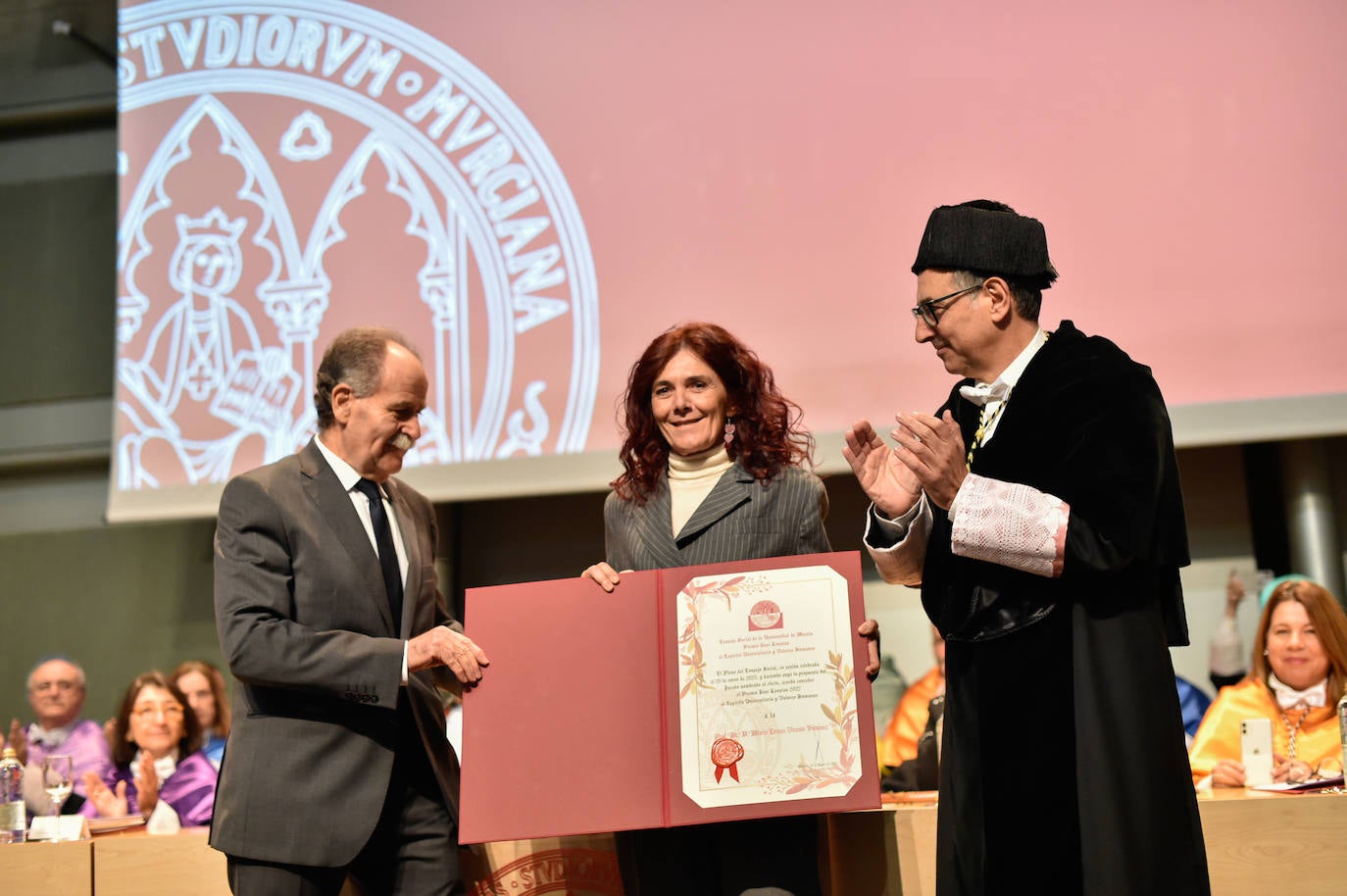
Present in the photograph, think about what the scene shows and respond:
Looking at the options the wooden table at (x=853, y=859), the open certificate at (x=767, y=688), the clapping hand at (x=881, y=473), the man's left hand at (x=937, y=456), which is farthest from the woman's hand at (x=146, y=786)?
the man's left hand at (x=937, y=456)

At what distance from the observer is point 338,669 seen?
217 centimetres

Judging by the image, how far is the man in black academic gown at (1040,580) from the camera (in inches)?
69.2

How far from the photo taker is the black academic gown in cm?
175

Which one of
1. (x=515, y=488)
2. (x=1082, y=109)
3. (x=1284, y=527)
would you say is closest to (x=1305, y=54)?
(x=1082, y=109)

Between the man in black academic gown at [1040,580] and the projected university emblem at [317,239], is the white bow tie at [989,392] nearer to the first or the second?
the man in black academic gown at [1040,580]

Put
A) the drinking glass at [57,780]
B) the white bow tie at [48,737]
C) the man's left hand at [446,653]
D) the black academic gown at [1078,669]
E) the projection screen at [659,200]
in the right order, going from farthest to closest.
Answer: the white bow tie at [48,737]
the projection screen at [659,200]
the drinking glass at [57,780]
the man's left hand at [446,653]
the black academic gown at [1078,669]

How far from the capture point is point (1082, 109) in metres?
4.37

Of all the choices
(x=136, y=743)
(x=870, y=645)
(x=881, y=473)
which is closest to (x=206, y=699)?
(x=136, y=743)

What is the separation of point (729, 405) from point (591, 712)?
0.70m

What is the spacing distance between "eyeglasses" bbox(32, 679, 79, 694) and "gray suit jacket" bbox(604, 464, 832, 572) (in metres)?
3.91

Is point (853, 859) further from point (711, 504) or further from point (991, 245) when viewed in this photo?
point (991, 245)

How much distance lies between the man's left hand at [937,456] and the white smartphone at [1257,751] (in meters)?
1.40

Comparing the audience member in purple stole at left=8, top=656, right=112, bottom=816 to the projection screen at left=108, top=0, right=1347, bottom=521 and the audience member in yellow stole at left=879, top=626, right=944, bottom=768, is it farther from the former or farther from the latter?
the audience member in yellow stole at left=879, top=626, right=944, bottom=768

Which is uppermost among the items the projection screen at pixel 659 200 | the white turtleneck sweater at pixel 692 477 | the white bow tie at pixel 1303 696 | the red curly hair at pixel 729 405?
the projection screen at pixel 659 200
